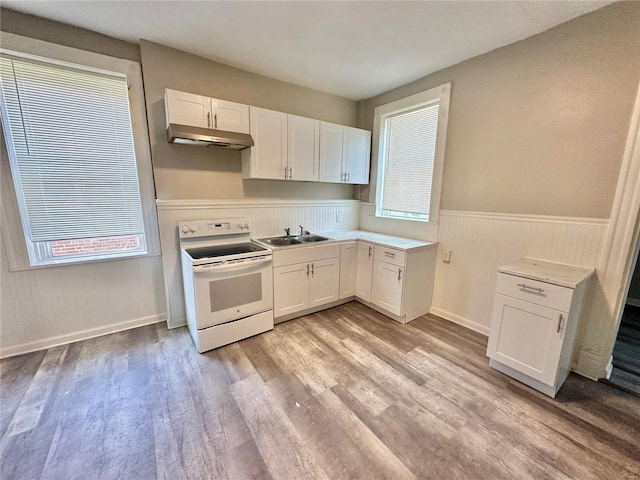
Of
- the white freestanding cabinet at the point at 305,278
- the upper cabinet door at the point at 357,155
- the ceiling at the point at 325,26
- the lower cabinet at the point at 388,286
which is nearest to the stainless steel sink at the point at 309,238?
the white freestanding cabinet at the point at 305,278

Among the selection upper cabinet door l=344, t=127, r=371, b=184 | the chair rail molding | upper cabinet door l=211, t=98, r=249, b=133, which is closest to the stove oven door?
upper cabinet door l=211, t=98, r=249, b=133

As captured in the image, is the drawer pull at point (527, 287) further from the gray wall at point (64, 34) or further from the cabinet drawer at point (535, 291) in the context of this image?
the gray wall at point (64, 34)

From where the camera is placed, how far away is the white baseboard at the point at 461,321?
266cm

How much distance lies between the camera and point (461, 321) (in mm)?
2844

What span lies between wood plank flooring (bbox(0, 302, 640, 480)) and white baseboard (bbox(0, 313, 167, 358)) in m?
0.08

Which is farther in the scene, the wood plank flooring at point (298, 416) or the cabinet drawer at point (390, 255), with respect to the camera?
the cabinet drawer at point (390, 255)

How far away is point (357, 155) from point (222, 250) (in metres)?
2.19

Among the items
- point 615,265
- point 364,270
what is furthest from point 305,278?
point 615,265

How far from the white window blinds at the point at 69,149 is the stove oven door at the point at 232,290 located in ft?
3.65

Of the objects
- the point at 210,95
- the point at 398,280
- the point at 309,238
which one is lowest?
the point at 398,280

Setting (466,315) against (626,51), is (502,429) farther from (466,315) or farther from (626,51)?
(626,51)

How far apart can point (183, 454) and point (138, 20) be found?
3080 millimetres

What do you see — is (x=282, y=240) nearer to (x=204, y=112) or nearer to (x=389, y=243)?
(x=389, y=243)

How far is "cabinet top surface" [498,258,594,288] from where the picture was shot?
177 cm
